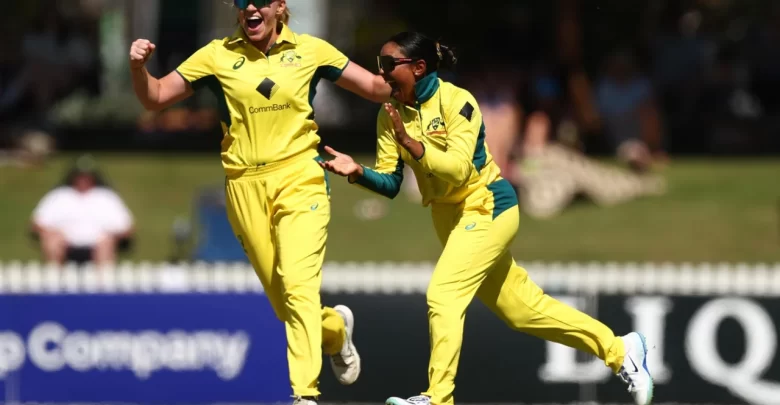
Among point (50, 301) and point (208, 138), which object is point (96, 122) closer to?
point (208, 138)

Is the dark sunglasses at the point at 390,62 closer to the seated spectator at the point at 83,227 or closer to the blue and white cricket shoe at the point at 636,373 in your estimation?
the blue and white cricket shoe at the point at 636,373

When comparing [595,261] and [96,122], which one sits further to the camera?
[96,122]

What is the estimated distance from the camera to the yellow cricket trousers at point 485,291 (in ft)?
23.2

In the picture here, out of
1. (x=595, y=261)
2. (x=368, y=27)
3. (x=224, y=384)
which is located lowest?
(x=224, y=384)

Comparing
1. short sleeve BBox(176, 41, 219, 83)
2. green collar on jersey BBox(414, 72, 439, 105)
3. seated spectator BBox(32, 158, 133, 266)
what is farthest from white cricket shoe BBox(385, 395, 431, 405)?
seated spectator BBox(32, 158, 133, 266)

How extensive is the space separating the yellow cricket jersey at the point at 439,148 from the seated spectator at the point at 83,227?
21.6ft

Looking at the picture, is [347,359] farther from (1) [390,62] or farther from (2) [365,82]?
(1) [390,62]

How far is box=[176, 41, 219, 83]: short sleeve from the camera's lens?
727 cm

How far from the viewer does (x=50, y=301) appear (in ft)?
37.3

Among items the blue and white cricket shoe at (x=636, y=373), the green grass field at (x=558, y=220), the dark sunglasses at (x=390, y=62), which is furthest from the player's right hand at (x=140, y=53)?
the green grass field at (x=558, y=220)

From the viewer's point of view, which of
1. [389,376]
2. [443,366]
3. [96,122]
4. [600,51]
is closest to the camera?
[443,366]

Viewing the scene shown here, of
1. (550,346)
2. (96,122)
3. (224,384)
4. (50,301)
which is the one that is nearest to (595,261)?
(550,346)

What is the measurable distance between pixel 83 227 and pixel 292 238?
658 cm

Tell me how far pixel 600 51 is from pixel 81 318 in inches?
337
